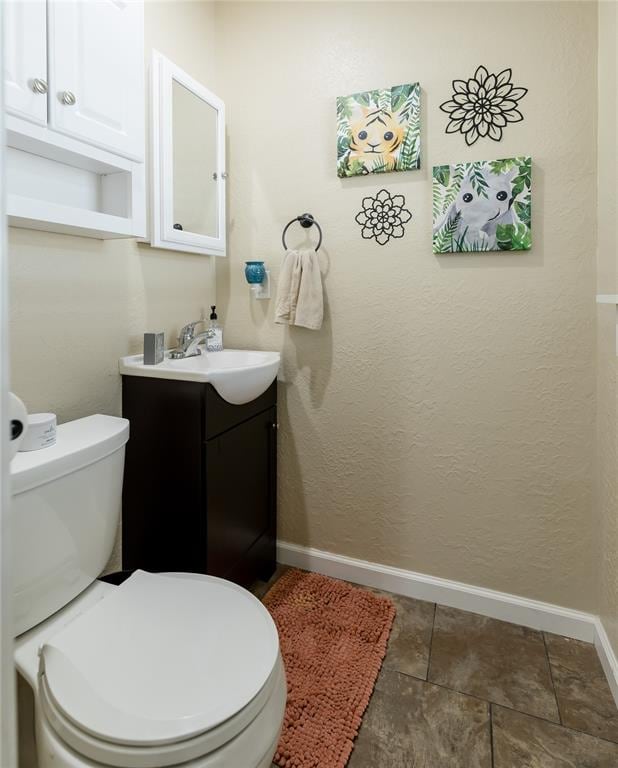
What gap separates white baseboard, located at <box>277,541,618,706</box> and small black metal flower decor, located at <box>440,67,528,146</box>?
1683mm

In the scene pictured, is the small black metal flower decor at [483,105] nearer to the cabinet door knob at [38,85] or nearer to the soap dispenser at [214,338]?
the soap dispenser at [214,338]

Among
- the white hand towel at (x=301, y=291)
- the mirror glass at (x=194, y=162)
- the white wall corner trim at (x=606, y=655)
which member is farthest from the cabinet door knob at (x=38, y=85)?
the white wall corner trim at (x=606, y=655)

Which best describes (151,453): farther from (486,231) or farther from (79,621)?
(486,231)

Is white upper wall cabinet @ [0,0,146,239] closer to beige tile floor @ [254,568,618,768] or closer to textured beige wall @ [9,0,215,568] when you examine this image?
textured beige wall @ [9,0,215,568]

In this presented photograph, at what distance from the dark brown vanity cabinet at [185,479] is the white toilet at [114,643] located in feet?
0.73

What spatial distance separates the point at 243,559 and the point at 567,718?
1.13m

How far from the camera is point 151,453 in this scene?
1584mm

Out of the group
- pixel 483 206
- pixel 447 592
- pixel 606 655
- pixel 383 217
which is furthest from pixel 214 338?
pixel 606 655

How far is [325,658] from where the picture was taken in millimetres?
1566

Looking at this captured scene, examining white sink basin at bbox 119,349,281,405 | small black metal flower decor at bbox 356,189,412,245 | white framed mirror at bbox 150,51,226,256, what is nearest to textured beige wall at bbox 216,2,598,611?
small black metal flower decor at bbox 356,189,412,245

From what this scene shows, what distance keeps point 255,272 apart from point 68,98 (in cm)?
95

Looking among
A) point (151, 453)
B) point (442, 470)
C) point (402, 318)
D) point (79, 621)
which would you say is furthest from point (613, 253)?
point (79, 621)

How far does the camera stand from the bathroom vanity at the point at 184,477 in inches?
59.5

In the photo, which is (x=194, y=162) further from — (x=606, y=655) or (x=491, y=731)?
(x=606, y=655)
